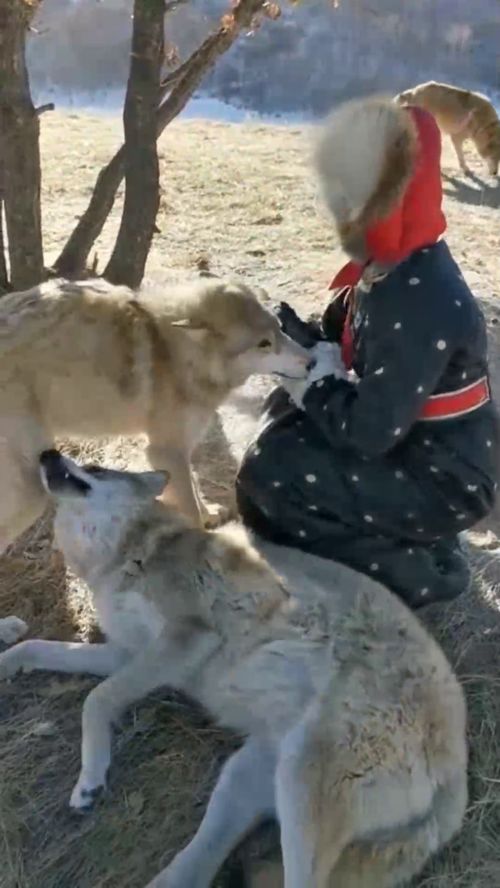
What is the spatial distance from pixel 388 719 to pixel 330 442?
1.17 meters

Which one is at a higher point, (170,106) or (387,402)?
(170,106)

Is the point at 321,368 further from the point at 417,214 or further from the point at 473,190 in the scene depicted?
the point at 473,190

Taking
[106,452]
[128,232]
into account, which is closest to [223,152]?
[128,232]

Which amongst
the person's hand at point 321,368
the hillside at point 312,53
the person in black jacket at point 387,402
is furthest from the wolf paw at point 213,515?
the hillside at point 312,53

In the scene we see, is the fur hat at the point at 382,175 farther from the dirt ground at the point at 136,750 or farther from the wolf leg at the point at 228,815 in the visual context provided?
the wolf leg at the point at 228,815

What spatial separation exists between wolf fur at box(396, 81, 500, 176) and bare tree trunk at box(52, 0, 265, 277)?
8.61m

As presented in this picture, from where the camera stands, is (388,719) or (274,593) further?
(274,593)

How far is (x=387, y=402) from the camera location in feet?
11.1

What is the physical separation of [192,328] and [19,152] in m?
2.22

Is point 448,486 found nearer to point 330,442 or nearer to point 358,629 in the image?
point 330,442

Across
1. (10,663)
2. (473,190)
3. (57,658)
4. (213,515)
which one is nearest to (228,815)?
(57,658)

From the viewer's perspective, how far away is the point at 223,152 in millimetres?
12766

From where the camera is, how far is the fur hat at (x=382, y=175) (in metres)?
3.25

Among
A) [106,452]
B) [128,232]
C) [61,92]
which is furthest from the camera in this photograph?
[61,92]
